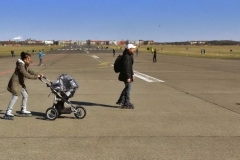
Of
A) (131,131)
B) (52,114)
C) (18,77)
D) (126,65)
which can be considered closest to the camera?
(131,131)

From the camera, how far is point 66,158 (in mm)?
5098

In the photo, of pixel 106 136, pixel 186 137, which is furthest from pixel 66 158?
pixel 186 137

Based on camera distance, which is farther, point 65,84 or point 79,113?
point 79,113

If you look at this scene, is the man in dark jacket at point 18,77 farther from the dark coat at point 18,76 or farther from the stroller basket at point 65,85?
the stroller basket at point 65,85

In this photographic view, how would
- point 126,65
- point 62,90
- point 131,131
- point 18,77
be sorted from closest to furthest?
point 131,131 < point 62,90 < point 18,77 < point 126,65

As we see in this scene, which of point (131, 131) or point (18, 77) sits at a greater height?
point (18, 77)

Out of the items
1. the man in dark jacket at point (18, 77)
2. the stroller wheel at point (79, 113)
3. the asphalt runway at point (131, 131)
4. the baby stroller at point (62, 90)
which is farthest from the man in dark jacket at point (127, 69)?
the man in dark jacket at point (18, 77)

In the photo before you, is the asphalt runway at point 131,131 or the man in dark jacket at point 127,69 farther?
the man in dark jacket at point 127,69

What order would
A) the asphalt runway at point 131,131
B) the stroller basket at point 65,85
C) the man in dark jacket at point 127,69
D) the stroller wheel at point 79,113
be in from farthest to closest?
the man in dark jacket at point 127,69, the stroller wheel at point 79,113, the stroller basket at point 65,85, the asphalt runway at point 131,131

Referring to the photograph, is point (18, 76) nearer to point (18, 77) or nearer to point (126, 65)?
point (18, 77)

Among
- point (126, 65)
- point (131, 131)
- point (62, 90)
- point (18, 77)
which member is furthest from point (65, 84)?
point (126, 65)

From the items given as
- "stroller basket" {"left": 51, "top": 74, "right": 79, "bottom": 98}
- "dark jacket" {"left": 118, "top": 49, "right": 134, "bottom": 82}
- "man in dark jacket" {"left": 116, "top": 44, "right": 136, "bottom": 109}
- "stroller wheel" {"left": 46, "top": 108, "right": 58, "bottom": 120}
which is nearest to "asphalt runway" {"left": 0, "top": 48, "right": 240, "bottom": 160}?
"stroller wheel" {"left": 46, "top": 108, "right": 58, "bottom": 120}

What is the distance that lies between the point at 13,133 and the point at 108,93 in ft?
20.8

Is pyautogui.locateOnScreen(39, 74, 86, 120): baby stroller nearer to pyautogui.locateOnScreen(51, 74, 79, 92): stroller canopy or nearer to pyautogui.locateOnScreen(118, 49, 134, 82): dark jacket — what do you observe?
pyautogui.locateOnScreen(51, 74, 79, 92): stroller canopy
